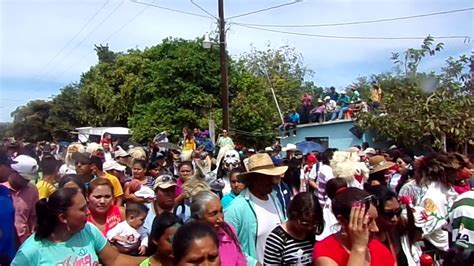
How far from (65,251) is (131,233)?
3.07ft

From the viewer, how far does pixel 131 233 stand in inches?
183

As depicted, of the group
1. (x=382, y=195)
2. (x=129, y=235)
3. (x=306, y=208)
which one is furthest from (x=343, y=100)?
(x=306, y=208)

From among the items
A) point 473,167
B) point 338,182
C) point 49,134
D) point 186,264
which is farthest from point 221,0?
point 49,134

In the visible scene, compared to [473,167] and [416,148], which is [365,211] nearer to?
[473,167]

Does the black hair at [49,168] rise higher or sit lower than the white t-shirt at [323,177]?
higher

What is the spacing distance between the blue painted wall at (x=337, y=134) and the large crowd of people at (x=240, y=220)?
1325 cm

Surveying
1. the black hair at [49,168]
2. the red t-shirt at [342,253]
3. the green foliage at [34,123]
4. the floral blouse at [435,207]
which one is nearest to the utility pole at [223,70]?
the black hair at [49,168]

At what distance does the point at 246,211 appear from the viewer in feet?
15.8

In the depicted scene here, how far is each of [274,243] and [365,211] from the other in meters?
0.96

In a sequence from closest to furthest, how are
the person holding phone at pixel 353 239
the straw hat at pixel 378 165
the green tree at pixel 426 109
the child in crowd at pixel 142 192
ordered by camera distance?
the person holding phone at pixel 353 239
the child in crowd at pixel 142 192
the straw hat at pixel 378 165
the green tree at pixel 426 109

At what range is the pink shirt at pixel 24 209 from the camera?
17.9ft

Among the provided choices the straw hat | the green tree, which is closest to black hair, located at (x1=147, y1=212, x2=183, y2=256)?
the straw hat

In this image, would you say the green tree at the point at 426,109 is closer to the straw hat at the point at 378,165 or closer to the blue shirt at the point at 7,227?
the straw hat at the point at 378,165

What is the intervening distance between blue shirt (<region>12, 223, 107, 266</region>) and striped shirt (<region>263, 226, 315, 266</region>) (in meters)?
1.19
